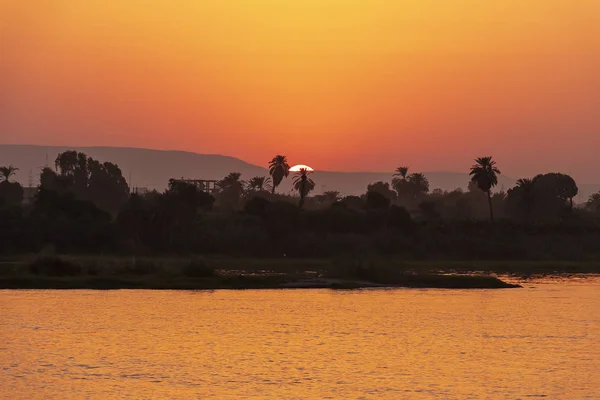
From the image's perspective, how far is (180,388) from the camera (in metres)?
44.4

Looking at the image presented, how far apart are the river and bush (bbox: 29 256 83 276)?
7.10 metres

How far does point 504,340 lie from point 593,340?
16.4 feet

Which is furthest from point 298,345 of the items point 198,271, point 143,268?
point 143,268

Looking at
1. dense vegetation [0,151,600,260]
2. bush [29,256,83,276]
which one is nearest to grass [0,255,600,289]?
bush [29,256,83,276]

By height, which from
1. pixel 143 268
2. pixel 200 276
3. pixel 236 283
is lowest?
pixel 236 283

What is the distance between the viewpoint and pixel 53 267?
99.1m

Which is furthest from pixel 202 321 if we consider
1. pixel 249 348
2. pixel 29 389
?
pixel 29 389

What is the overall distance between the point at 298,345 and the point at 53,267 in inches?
1779

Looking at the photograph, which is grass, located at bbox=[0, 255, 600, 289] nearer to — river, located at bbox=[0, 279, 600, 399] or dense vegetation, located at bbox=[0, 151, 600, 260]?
river, located at bbox=[0, 279, 600, 399]

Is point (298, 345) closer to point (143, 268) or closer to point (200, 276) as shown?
point (200, 276)

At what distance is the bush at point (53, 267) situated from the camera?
9844cm

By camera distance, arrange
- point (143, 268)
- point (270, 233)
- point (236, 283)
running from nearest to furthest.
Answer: point (236, 283), point (143, 268), point (270, 233)

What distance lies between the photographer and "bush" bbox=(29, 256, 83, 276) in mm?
98438

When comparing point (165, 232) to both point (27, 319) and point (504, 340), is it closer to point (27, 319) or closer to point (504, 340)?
point (27, 319)
